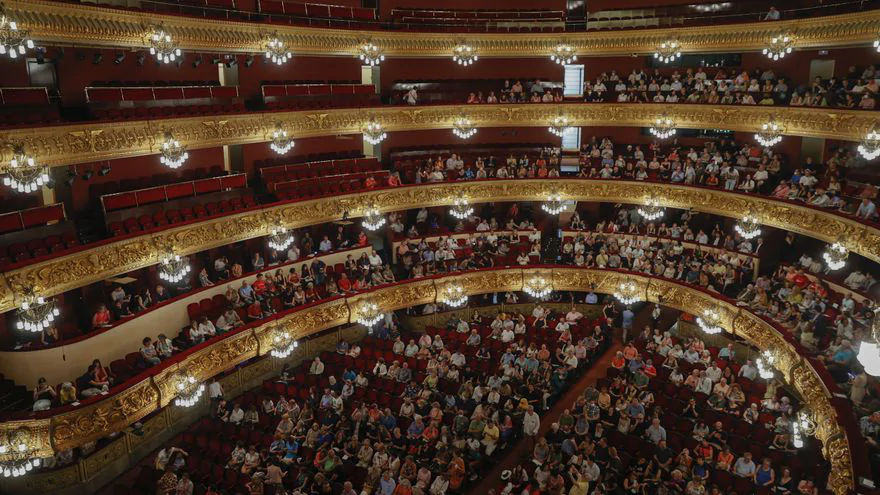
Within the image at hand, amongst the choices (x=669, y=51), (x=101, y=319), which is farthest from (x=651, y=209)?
(x=101, y=319)

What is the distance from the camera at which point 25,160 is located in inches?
509

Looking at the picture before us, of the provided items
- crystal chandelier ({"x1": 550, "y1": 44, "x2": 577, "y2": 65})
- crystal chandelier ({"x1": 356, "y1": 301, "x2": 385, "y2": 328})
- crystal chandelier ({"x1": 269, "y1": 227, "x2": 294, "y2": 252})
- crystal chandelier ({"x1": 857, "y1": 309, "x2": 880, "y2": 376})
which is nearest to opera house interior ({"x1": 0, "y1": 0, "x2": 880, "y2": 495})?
crystal chandelier ({"x1": 550, "y1": 44, "x2": 577, "y2": 65})

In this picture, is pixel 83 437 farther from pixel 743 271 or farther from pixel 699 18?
pixel 699 18

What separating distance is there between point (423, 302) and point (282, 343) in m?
6.12

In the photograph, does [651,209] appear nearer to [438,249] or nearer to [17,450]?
[438,249]

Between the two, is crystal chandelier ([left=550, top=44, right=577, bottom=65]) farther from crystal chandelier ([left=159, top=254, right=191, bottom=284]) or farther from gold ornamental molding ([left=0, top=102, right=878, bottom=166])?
crystal chandelier ([left=159, top=254, right=191, bottom=284])

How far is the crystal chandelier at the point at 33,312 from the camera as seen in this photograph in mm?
12570

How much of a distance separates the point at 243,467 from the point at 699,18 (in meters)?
21.1

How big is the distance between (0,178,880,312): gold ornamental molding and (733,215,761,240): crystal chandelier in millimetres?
341

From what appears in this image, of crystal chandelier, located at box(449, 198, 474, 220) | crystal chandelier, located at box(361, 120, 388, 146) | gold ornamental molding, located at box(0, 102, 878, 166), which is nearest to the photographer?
gold ornamental molding, located at box(0, 102, 878, 166)

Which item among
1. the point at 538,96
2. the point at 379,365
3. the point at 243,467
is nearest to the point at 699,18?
the point at 538,96

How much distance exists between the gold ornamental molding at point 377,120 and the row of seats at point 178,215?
1.69 metres

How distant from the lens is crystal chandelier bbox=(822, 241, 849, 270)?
16.9m

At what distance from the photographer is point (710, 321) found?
19.9 m
